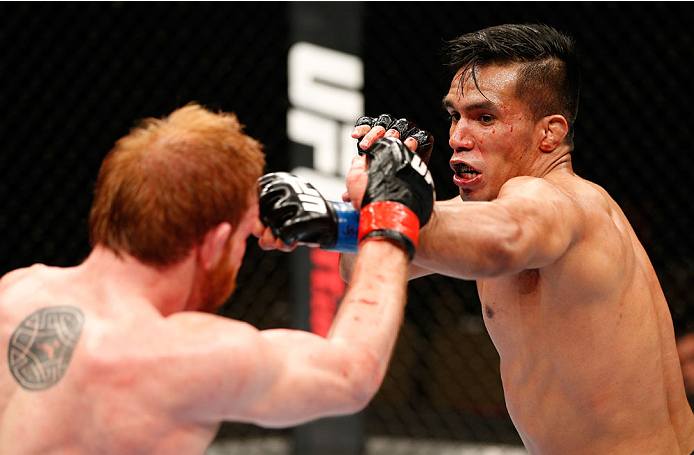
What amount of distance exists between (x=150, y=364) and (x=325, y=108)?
5.89 feet

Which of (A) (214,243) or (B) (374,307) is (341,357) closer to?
(B) (374,307)

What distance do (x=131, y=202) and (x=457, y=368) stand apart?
94.4 inches

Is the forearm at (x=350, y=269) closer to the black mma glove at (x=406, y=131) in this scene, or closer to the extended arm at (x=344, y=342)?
the black mma glove at (x=406, y=131)

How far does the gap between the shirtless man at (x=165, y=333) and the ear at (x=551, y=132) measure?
0.66 m

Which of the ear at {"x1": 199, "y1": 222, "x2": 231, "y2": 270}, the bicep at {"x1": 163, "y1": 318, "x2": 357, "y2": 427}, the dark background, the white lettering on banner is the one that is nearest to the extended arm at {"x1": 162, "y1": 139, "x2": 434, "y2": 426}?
the bicep at {"x1": 163, "y1": 318, "x2": 357, "y2": 427}

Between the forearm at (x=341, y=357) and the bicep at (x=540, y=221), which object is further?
the bicep at (x=540, y=221)

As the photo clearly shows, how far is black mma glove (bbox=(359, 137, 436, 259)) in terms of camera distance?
3.51 feet

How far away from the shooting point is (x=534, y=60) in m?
1.49

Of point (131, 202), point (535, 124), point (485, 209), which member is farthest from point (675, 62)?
point (131, 202)

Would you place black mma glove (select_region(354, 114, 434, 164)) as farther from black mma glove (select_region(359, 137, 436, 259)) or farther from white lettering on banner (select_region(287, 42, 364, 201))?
white lettering on banner (select_region(287, 42, 364, 201))

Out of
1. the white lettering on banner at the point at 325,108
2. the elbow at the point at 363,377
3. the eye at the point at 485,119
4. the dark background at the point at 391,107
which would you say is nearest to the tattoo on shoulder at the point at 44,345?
the elbow at the point at 363,377

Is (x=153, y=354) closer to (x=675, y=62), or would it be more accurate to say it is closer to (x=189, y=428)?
(x=189, y=428)

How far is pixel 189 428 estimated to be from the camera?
35.2 inches

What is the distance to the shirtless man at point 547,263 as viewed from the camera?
1.17 metres
